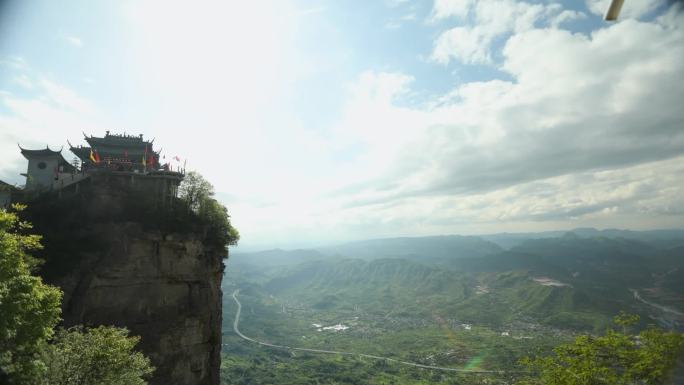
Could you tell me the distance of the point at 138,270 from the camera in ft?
123

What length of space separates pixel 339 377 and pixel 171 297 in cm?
11903

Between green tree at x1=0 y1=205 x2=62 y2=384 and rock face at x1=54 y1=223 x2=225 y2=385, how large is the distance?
60.1 feet

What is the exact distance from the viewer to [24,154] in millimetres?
43781

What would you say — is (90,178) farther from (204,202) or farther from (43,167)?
(204,202)

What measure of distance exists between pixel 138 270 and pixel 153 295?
311cm

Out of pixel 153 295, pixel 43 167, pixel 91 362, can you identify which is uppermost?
pixel 43 167

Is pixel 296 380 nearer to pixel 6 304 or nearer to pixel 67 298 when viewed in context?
pixel 67 298

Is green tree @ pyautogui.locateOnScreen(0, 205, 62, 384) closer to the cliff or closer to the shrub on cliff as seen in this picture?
the shrub on cliff

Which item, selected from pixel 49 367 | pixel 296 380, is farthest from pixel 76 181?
pixel 296 380

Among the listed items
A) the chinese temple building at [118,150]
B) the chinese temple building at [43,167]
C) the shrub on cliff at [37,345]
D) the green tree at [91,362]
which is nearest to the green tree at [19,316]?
the shrub on cliff at [37,345]

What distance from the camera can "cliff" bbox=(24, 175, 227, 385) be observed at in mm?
35125

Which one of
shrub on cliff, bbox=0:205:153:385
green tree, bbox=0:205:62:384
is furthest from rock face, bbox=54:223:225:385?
green tree, bbox=0:205:62:384

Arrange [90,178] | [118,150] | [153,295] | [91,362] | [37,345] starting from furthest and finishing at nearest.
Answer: [118,150], [90,178], [153,295], [91,362], [37,345]

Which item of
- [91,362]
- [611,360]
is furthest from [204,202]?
[611,360]
